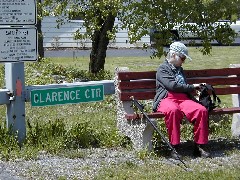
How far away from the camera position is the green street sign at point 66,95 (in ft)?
22.2

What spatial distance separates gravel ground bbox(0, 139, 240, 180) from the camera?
5773mm

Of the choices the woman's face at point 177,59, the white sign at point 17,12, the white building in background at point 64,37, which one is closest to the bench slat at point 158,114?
the woman's face at point 177,59

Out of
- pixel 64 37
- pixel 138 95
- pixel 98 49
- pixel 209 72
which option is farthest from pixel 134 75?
pixel 64 37

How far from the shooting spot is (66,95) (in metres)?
6.90

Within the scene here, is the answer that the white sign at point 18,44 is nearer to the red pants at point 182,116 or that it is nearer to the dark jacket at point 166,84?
the dark jacket at point 166,84

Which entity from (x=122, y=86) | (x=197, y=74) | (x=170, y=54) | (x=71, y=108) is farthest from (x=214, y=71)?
(x=71, y=108)

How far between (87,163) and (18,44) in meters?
1.62

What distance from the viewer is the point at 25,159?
6281 mm

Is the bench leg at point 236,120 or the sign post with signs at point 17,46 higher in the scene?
the sign post with signs at point 17,46

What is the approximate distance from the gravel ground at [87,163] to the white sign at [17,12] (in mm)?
1528

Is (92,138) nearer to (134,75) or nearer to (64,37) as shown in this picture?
(134,75)

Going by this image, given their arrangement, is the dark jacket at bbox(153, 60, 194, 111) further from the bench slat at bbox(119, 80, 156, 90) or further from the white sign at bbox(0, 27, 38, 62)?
the white sign at bbox(0, 27, 38, 62)

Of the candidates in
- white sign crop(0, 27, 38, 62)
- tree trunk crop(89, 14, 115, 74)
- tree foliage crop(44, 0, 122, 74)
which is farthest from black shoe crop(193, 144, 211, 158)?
tree trunk crop(89, 14, 115, 74)

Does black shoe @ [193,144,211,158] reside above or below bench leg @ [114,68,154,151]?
below
